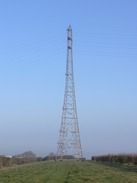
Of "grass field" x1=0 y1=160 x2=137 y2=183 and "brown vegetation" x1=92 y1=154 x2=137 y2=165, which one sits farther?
"brown vegetation" x1=92 y1=154 x2=137 y2=165

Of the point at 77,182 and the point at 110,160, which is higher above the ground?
the point at 110,160

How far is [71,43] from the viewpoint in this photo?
6131 centimetres

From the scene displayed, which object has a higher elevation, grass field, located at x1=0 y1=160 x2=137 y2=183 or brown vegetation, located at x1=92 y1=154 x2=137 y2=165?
brown vegetation, located at x1=92 y1=154 x2=137 y2=165

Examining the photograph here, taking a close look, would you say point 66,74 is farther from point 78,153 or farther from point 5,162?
point 5,162

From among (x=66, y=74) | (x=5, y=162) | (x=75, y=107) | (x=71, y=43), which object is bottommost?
(x=5, y=162)

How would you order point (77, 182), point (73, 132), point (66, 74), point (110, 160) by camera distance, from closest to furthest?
point (77, 182)
point (73, 132)
point (66, 74)
point (110, 160)

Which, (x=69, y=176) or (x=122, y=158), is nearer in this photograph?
(x=69, y=176)

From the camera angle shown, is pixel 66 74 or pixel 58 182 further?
pixel 66 74

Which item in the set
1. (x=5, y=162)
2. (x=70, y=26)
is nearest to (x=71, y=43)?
(x=70, y=26)

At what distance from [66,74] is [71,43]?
5.81 meters

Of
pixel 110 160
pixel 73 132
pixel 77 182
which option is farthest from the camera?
pixel 110 160

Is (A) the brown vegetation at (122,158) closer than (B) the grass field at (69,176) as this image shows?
No

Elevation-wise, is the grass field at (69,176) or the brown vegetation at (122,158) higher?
the brown vegetation at (122,158)

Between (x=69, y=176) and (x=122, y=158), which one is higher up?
(x=122, y=158)
